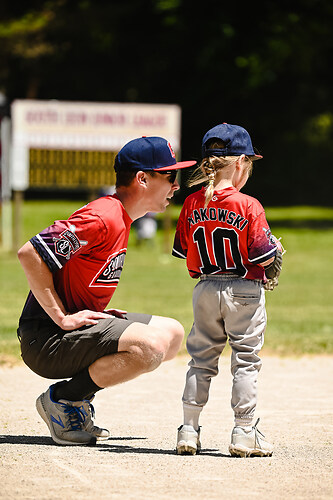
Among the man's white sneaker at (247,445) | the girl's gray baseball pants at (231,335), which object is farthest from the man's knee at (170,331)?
the man's white sneaker at (247,445)

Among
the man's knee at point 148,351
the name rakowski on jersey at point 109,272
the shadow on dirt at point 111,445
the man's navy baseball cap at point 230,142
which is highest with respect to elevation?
the man's navy baseball cap at point 230,142

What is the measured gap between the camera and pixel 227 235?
4.57 meters

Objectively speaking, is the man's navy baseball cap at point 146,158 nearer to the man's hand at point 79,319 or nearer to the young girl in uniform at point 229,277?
the young girl in uniform at point 229,277

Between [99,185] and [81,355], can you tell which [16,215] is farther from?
[81,355]

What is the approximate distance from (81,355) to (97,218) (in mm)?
698

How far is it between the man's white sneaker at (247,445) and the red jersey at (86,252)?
0.98m

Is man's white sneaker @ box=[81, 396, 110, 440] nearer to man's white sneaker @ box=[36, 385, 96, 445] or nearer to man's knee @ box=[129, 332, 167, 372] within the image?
man's white sneaker @ box=[36, 385, 96, 445]

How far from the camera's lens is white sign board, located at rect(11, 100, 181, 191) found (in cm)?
1892

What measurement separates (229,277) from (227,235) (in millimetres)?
217

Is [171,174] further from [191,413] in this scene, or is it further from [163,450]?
[163,450]

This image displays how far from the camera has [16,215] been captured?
19.2 meters

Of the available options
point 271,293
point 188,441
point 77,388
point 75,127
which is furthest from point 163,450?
point 75,127

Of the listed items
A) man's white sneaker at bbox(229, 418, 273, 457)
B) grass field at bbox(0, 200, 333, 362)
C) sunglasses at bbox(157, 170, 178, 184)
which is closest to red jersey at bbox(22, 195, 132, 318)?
sunglasses at bbox(157, 170, 178, 184)

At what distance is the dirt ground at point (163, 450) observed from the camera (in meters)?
3.84
